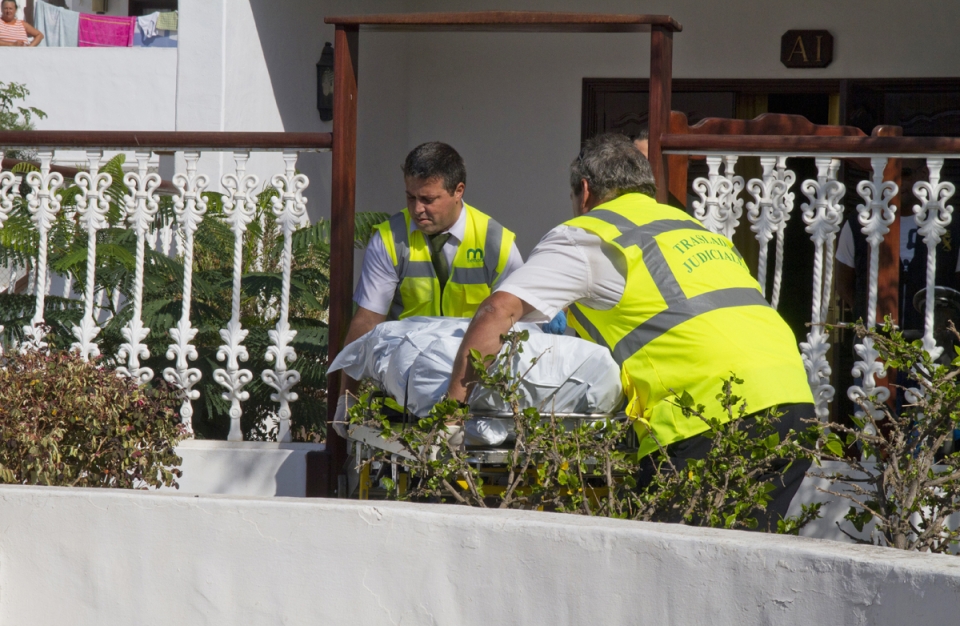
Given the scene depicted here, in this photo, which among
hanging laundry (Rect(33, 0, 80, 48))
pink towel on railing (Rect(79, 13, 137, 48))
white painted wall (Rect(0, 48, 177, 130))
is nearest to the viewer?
white painted wall (Rect(0, 48, 177, 130))

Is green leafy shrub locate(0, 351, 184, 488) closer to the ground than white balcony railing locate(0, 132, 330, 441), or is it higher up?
closer to the ground

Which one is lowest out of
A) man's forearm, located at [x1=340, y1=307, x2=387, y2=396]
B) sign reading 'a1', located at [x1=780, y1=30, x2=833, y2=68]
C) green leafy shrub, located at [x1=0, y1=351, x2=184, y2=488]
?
green leafy shrub, located at [x1=0, y1=351, x2=184, y2=488]

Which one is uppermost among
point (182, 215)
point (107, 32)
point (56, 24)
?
point (56, 24)

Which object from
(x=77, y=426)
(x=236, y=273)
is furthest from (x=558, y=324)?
(x=77, y=426)

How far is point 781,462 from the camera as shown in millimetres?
3188

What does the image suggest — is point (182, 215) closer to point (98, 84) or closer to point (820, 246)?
point (820, 246)

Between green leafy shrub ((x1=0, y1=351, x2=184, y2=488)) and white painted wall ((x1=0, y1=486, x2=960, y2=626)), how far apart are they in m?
0.54

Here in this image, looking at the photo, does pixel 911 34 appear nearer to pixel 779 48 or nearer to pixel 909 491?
pixel 779 48

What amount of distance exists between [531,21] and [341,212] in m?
1.05

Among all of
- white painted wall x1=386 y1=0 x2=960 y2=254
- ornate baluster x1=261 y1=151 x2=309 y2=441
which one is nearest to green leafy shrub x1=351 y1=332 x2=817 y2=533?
ornate baluster x1=261 y1=151 x2=309 y2=441

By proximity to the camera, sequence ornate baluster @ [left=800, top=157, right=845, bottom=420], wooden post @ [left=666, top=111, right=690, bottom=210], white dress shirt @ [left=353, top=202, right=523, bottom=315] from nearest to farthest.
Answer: ornate baluster @ [left=800, top=157, right=845, bottom=420]
white dress shirt @ [left=353, top=202, right=523, bottom=315]
wooden post @ [left=666, top=111, right=690, bottom=210]

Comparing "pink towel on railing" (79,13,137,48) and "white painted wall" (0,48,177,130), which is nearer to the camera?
"white painted wall" (0,48,177,130)

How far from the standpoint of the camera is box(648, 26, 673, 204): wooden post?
4.16 m

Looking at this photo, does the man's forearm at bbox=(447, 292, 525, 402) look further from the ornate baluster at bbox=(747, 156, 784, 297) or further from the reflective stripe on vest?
the ornate baluster at bbox=(747, 156, 784, 297)
